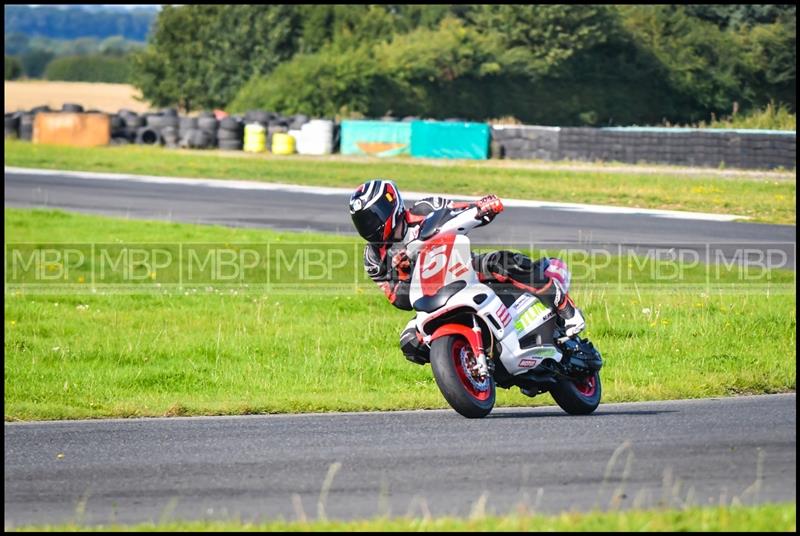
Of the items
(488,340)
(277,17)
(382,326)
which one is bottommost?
(382,326)

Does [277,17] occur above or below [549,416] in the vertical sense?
above

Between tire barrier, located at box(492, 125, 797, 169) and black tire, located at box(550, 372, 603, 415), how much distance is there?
2379 cm

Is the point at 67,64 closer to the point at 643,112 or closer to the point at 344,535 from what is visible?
the point at 643,112

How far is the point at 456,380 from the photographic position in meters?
7.80

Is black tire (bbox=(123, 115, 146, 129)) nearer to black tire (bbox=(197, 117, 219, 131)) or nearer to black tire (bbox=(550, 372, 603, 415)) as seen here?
black tire (bbox=(197, 117, 219, 131))

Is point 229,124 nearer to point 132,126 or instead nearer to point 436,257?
point 132,126

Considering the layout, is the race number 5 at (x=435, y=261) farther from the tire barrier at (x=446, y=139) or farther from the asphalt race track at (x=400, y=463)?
the tire barrier at (x=446, y=139)

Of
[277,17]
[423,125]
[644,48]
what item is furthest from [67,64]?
[423,125]

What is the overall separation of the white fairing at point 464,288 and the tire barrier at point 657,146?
24450 millimetres

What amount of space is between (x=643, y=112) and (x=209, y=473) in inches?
2023

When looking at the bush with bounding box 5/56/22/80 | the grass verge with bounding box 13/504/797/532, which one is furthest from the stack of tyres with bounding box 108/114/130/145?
the bush with bounding box 5/56/22/80

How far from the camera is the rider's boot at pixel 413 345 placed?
8.20 metres

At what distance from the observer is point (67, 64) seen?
122000 mm

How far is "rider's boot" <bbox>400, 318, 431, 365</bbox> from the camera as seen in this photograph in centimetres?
820
